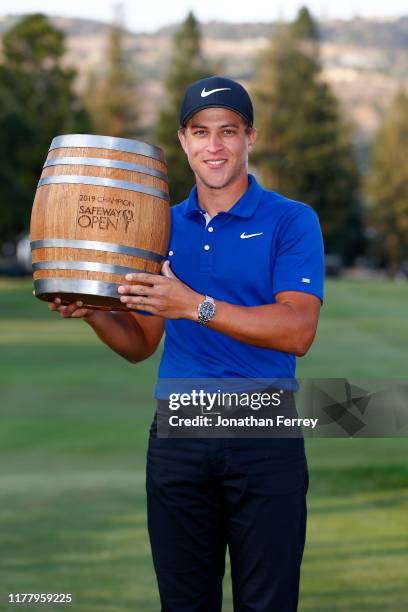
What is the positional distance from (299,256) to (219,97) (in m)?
0.58

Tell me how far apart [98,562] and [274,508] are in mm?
4066

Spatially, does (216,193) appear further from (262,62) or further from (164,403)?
(262,62)

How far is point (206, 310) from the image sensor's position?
401cm

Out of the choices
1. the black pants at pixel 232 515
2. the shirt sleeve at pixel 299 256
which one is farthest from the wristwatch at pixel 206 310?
the black pants at pixel 232 515

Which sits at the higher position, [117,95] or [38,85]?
[117,95]

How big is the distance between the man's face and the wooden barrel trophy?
7.2 inches

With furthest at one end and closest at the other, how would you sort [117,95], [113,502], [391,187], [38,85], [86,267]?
[391,187]
[117,95]
[38,85]
[113,502]
[86,267]

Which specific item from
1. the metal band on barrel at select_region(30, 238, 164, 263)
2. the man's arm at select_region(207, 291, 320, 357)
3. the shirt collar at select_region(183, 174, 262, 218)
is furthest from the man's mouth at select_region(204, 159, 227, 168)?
the man's arm at select_region(207, 291, 320, 357)

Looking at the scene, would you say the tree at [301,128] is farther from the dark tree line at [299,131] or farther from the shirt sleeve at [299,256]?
the shirt sleeve at [299,256]

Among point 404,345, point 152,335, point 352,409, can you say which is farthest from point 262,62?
point 152,335

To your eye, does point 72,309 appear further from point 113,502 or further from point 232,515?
point 113,502

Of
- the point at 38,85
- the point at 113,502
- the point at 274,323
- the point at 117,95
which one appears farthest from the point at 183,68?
the point at 274,323

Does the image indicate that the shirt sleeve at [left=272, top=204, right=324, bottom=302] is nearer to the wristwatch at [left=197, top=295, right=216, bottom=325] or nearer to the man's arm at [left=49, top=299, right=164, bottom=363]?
the wristwatch at [left=197, top=295, right=216, bottom=325]

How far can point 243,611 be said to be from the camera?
433 centimetres
